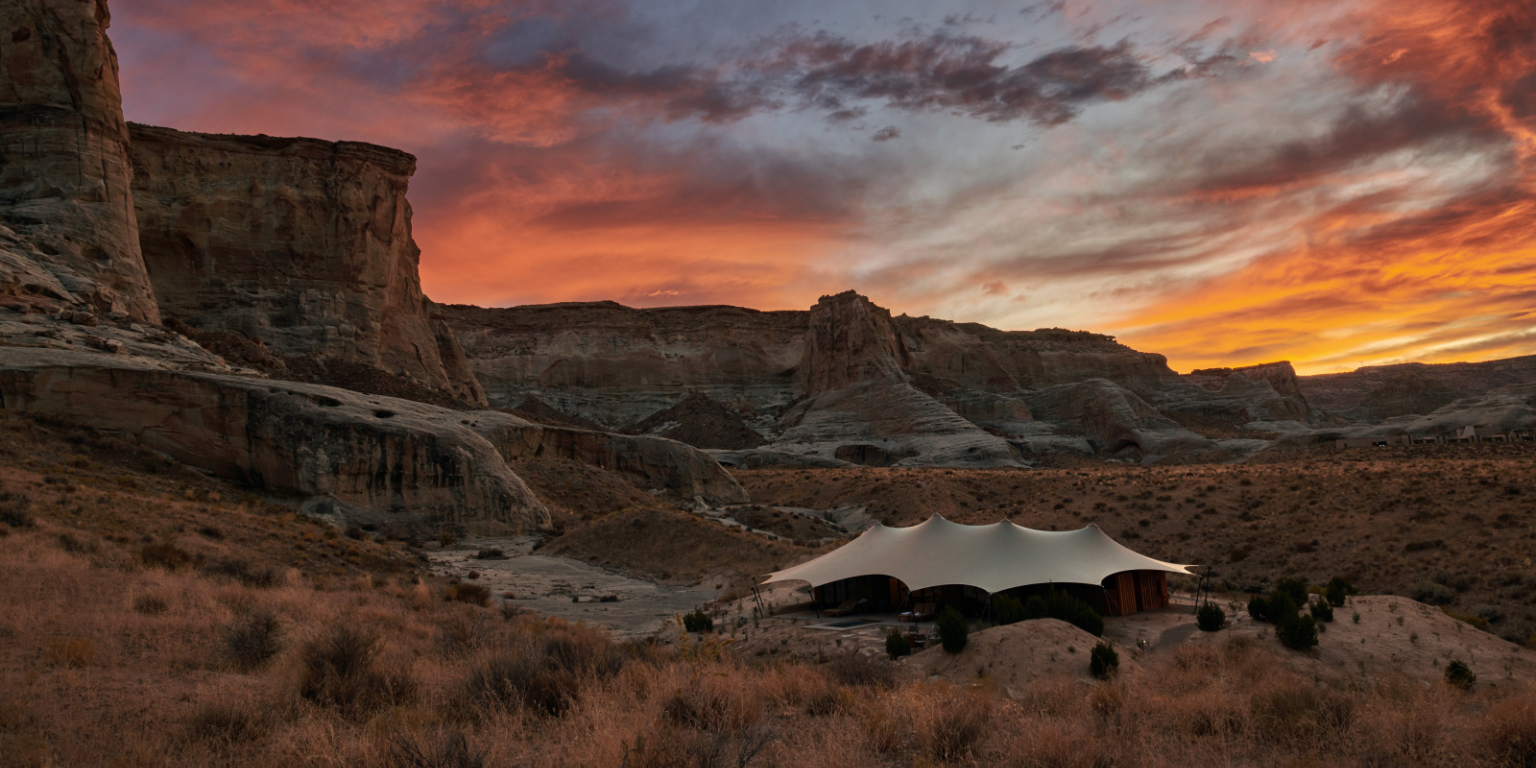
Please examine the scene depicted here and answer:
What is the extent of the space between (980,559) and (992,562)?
30 centimetres

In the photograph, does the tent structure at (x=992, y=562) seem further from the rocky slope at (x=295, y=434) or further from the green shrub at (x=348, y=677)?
the rocky slope at (x=295, y=434)

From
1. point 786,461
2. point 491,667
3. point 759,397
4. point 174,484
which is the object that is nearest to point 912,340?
point 759,397

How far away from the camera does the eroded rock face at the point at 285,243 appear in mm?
47000

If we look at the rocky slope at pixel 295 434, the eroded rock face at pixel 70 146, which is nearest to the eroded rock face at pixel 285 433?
the rocky slope at pixel 295 434

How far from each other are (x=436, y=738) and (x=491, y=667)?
2493 millimetres

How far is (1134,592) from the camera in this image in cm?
1914

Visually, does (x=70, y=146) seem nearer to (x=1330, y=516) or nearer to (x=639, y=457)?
(x=639, y=457)

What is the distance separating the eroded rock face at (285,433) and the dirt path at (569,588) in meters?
2.18

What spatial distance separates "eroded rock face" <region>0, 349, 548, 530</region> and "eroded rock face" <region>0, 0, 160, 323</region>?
34.0 ft

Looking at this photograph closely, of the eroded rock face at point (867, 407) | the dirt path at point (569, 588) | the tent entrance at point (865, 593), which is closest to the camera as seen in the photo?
the dirt path at point (569, 588)

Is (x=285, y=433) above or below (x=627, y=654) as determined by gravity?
above

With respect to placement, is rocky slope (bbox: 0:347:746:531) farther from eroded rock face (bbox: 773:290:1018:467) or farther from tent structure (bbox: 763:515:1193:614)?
eroded rock face (bbox: 773:290:1018:467)

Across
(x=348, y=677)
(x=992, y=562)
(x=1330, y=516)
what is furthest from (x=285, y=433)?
(x=1330, y=516)

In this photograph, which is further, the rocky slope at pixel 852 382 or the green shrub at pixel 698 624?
the rocky slope at pixel 852 382
